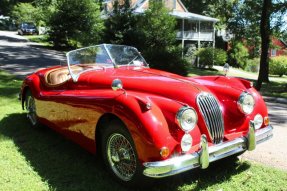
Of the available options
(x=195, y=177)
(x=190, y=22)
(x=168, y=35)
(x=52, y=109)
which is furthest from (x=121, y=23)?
(x=190, y=22)

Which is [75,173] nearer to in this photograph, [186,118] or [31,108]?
[186,118]

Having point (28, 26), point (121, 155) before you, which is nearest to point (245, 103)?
point (121, 155)

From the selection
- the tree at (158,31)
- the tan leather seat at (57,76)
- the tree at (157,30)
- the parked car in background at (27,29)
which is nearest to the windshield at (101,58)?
the tan leather seat at (57,76)

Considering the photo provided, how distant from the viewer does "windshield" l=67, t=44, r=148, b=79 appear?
235 inches

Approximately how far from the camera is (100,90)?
16.5 ft

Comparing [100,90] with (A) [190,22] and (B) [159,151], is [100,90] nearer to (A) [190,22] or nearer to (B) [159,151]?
(B) [159,151]

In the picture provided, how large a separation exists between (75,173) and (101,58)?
2.05 meters

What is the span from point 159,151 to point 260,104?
6.72ft

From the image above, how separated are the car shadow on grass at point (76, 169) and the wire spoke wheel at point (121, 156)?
18 cm

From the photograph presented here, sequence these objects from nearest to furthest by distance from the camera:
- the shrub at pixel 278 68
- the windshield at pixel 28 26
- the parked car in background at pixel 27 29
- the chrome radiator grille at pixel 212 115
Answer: the chrome radiator grille at pixel 212 115 < the shrub at pixel 278 68 < the parked car in background at pixel 27 29 < the windshield at pixel 28 26

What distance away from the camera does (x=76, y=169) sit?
4.99m

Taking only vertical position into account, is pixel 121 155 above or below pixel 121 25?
below

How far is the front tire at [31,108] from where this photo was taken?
6.79 meters

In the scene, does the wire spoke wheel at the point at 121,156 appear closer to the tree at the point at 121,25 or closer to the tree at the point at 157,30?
the tree at the point at 157,30
